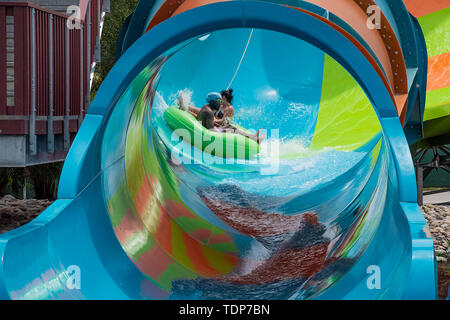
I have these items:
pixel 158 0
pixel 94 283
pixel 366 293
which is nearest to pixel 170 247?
pixel 94 283

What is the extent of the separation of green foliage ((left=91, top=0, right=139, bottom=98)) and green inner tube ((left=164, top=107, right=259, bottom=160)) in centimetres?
844

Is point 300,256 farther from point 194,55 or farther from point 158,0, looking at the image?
point 194,55

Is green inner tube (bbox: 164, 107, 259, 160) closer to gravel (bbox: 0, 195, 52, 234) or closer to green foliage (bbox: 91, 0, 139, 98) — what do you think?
gravel (bbox: 0, 195, 52, 234)

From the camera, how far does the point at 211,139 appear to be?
6.51m

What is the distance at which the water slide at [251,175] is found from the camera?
118 inches

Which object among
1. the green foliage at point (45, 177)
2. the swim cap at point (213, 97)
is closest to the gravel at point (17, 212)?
the green foliage at point (45, 177)

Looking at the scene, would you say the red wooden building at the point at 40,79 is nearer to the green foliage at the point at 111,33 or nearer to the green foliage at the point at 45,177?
the green foliage at the point at 45,177

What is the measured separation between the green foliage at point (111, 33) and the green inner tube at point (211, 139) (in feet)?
27.7

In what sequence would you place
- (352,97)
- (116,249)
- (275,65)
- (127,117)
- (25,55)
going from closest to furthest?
(116,249) < (127,117) < (25,55) < (352,97) < (275,65)

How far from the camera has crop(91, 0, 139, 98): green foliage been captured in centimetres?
1498

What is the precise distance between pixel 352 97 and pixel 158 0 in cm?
257

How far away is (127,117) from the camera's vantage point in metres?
4.37

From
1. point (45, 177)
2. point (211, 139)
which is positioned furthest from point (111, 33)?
point (211, 139)

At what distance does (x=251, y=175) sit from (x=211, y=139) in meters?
0.82
